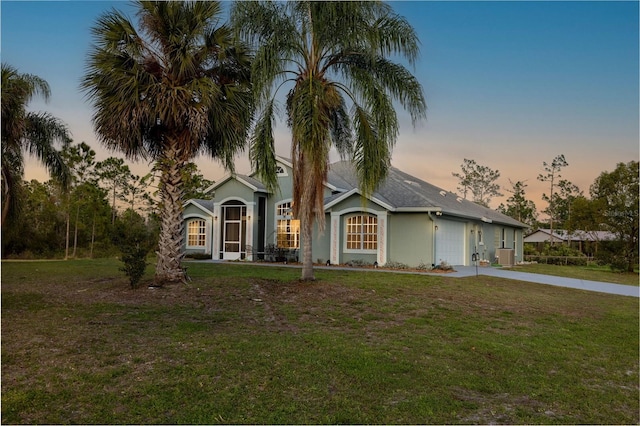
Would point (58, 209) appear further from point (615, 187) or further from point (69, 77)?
point (615, 187)

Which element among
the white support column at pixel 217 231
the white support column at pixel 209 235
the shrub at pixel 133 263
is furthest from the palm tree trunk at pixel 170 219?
the white support column at pixel 209 235

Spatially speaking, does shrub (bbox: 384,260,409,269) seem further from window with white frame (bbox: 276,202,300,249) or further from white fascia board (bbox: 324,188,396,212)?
window with white frame (bbox: 276,202,300,249)

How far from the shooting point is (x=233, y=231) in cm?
2295

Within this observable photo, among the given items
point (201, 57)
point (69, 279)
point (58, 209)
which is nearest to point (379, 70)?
point (201, 57)

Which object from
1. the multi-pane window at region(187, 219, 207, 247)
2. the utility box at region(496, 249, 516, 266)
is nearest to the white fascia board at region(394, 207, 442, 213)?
the utility box at region(496, 249, 516, 266)

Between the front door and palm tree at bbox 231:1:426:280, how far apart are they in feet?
36.1

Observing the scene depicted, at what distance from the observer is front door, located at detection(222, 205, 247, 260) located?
22.6 m

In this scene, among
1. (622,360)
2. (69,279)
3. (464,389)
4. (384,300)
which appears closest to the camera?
(464,389)

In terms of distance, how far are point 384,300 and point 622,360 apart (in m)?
4.75

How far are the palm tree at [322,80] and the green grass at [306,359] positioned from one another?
330 centimetres

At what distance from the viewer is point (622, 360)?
263 inches

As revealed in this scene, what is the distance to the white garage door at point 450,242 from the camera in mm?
18969

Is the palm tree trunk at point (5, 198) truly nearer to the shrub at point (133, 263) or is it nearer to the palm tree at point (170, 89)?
the palm tree at point (170, 89)

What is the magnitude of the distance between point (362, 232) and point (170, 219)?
32.6ft
